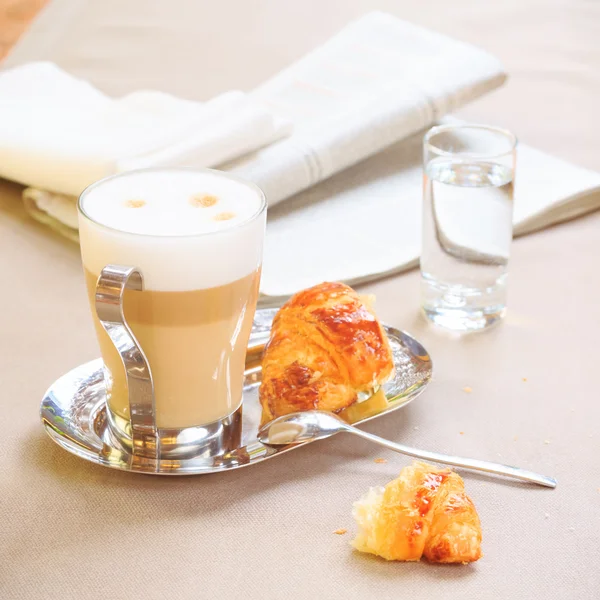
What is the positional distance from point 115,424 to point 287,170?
0.56m

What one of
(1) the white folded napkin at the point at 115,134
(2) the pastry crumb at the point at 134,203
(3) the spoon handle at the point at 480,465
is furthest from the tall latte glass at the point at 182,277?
(1) the white folded napkin at the point at 115,134

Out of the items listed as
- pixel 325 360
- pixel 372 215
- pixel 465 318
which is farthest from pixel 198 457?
pixel 372 215

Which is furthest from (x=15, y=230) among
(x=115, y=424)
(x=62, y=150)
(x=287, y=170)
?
(x=115, y=424)

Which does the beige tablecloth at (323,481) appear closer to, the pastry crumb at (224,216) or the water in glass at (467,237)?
the water in glass at (467,237)

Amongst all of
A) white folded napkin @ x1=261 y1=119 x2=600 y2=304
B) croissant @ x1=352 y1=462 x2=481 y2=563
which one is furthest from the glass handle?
white folded napkin @ x1=261 y1=119 x2=600 y2=304

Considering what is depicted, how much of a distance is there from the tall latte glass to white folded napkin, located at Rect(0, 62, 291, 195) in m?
0.40

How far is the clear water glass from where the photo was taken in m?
0.96

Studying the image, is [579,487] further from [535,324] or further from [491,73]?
[491,73]

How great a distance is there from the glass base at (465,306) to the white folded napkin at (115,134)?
373 millimetres

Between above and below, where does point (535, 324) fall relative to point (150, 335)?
below

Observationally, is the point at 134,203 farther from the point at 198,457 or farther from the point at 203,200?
the point at 198,457

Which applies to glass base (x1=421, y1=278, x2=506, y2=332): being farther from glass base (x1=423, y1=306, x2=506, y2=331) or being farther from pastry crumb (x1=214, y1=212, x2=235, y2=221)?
pastry crumb (x1=214, y1=212, x2=235, y2=221)

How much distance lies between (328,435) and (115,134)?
66 centimetres

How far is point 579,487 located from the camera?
2.29 feet
